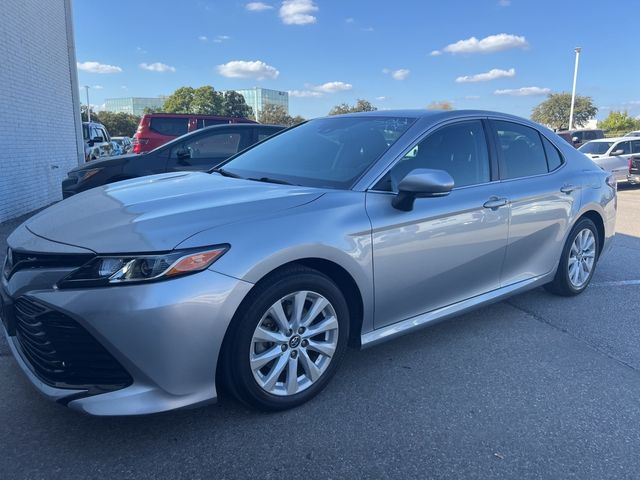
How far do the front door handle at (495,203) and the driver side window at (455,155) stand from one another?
152 mm

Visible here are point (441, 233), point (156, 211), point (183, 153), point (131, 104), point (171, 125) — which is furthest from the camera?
point (131, 104)

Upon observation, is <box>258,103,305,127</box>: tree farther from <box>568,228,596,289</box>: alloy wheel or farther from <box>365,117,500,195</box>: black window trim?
<box>365,117,500,195</box>: black window trim

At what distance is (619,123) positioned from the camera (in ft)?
168

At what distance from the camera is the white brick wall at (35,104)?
27.2 ft

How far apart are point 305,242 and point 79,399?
123 centimetres

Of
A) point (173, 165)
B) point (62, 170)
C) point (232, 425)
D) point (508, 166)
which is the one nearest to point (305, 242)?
point (232, 425)

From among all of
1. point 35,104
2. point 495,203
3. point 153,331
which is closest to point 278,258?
point 153,331

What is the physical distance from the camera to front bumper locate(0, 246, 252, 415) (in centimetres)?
212

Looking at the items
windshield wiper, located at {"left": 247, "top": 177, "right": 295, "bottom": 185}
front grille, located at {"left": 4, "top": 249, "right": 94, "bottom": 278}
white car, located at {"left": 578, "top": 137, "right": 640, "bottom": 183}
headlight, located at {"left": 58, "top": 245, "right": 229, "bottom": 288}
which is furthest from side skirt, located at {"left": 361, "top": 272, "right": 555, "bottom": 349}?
white car, located at {"left": 578, "top": 137, "right": 640, "bottom": 183}

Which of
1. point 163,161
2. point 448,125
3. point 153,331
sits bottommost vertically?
point 153,331

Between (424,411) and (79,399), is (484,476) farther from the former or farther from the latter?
(79,399)

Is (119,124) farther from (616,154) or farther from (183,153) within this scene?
(183,153)

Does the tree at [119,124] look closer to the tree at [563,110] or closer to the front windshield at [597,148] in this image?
the tree at [563,110]

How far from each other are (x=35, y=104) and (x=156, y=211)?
28.7 ft
